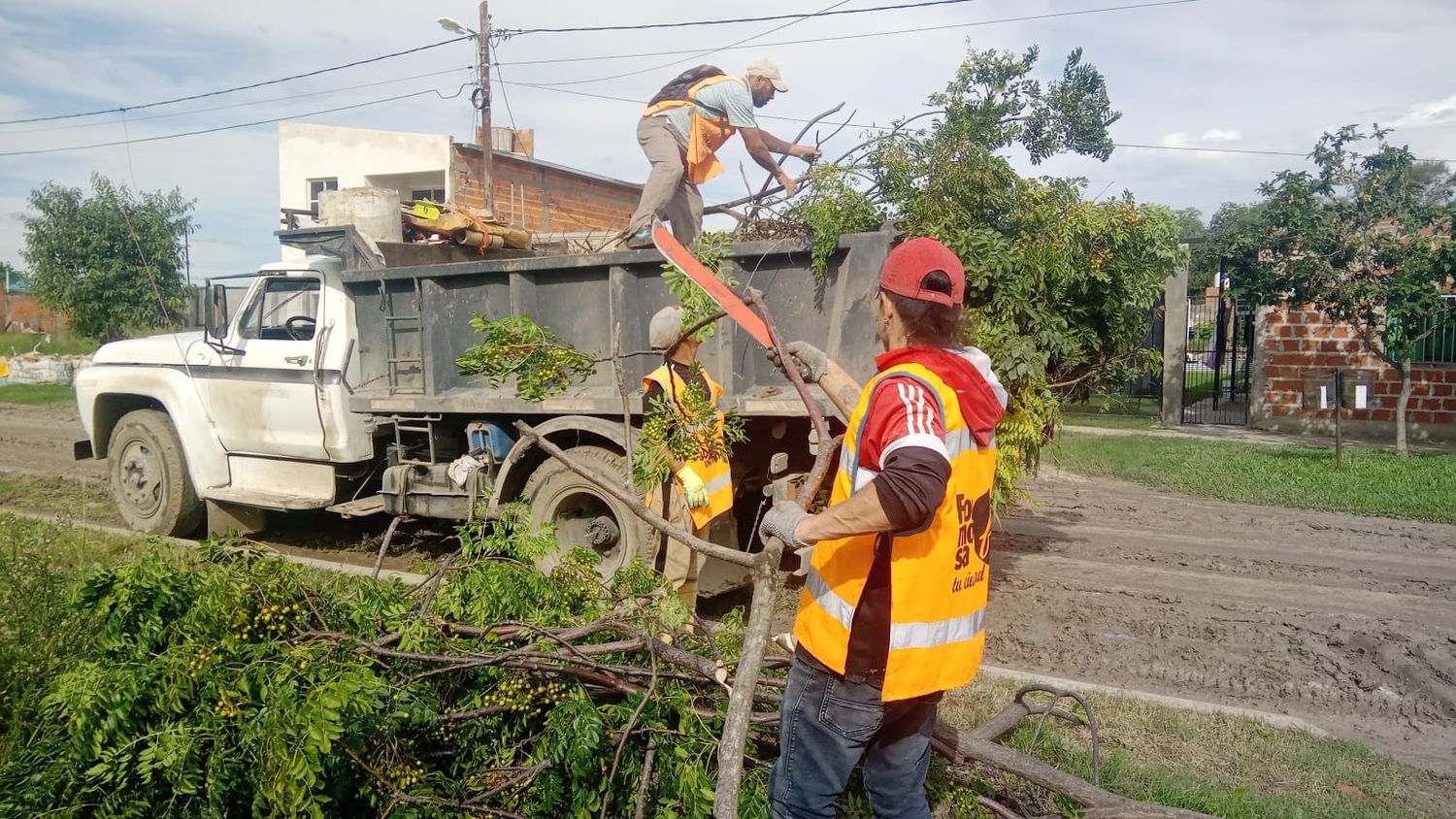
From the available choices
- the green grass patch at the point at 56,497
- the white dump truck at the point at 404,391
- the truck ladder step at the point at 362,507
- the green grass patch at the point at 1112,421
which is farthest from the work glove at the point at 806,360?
the green grass patch at the point at 1112,421

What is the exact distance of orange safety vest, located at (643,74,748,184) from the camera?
667cm

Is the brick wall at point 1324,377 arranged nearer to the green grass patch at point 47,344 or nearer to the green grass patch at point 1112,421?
the green grass patch at point 1112,421

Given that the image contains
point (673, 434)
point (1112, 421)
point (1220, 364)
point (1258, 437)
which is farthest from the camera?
point (1220, 364)

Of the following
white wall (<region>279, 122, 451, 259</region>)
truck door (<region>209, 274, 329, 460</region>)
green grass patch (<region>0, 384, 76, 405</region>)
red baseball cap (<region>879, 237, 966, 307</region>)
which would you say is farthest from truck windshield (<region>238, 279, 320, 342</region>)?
white wall (<region>279, 122, 451, 259</region>)

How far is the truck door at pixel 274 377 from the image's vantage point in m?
7.30

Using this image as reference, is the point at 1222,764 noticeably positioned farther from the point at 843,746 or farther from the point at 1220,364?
the point at 1220,364

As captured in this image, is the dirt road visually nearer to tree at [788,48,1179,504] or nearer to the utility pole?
tree at [788,48,1179,504]

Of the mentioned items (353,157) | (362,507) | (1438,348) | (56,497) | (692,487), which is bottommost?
(56,497)

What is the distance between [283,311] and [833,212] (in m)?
4.80

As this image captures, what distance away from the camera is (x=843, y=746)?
2504mm

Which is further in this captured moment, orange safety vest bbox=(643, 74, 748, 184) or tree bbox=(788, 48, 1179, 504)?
orange safety vest bbox=(643, 74, 748, 184)

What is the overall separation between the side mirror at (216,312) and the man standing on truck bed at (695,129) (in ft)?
11.6

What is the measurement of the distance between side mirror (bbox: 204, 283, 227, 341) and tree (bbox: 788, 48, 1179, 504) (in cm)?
484

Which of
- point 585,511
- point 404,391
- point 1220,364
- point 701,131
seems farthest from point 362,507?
point 1220,364
